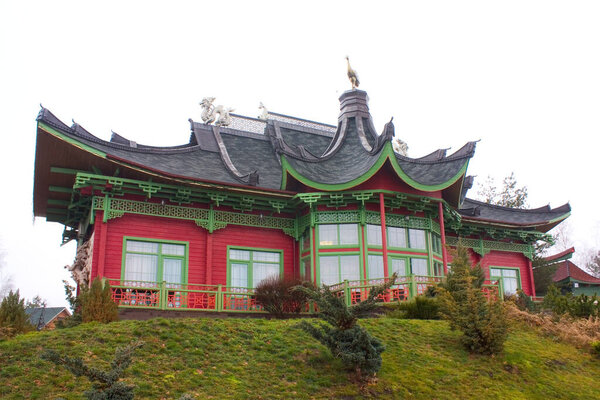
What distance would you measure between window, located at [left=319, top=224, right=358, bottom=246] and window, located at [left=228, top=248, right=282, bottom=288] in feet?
5.99

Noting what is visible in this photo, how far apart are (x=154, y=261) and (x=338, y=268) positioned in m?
6.01

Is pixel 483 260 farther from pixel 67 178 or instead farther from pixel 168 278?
pixel 67 178

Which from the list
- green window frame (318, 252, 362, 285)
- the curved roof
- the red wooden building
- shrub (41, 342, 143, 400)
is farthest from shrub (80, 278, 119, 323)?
the curved roof

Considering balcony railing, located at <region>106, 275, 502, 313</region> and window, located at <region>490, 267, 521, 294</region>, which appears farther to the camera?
window, located at <region>490, 267, 521, 294</region>

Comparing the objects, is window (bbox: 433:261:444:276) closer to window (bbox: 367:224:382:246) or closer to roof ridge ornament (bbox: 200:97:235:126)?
window (bbox: 367:224:382:246)

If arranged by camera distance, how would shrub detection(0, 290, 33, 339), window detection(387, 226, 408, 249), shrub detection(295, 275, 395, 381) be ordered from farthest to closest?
window detection(387, 226, 408, 249)
shrub detection(0, 290, 33, 339)
shrub detection(295, 275, 395, 381)

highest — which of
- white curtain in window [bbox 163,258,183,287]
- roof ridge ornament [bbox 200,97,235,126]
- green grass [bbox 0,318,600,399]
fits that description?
roof ridge ornament [bbox 200,97,235,126]

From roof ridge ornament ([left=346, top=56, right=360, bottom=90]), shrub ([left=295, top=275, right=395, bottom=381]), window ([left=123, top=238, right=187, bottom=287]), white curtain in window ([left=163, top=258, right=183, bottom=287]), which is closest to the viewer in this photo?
shrub ([left=295, top=275, right=395, bottom=381])

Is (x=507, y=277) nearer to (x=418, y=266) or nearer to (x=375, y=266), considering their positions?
(x=418, y=266)

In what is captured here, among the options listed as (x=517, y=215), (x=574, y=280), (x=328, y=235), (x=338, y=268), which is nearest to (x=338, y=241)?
(x=328, y=235)

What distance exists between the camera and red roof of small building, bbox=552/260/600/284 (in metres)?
33.1

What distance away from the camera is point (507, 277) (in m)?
27.4

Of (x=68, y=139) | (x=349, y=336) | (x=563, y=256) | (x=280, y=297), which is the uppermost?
(x=68, y=139)

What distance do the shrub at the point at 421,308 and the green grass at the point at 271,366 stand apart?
202 cm
